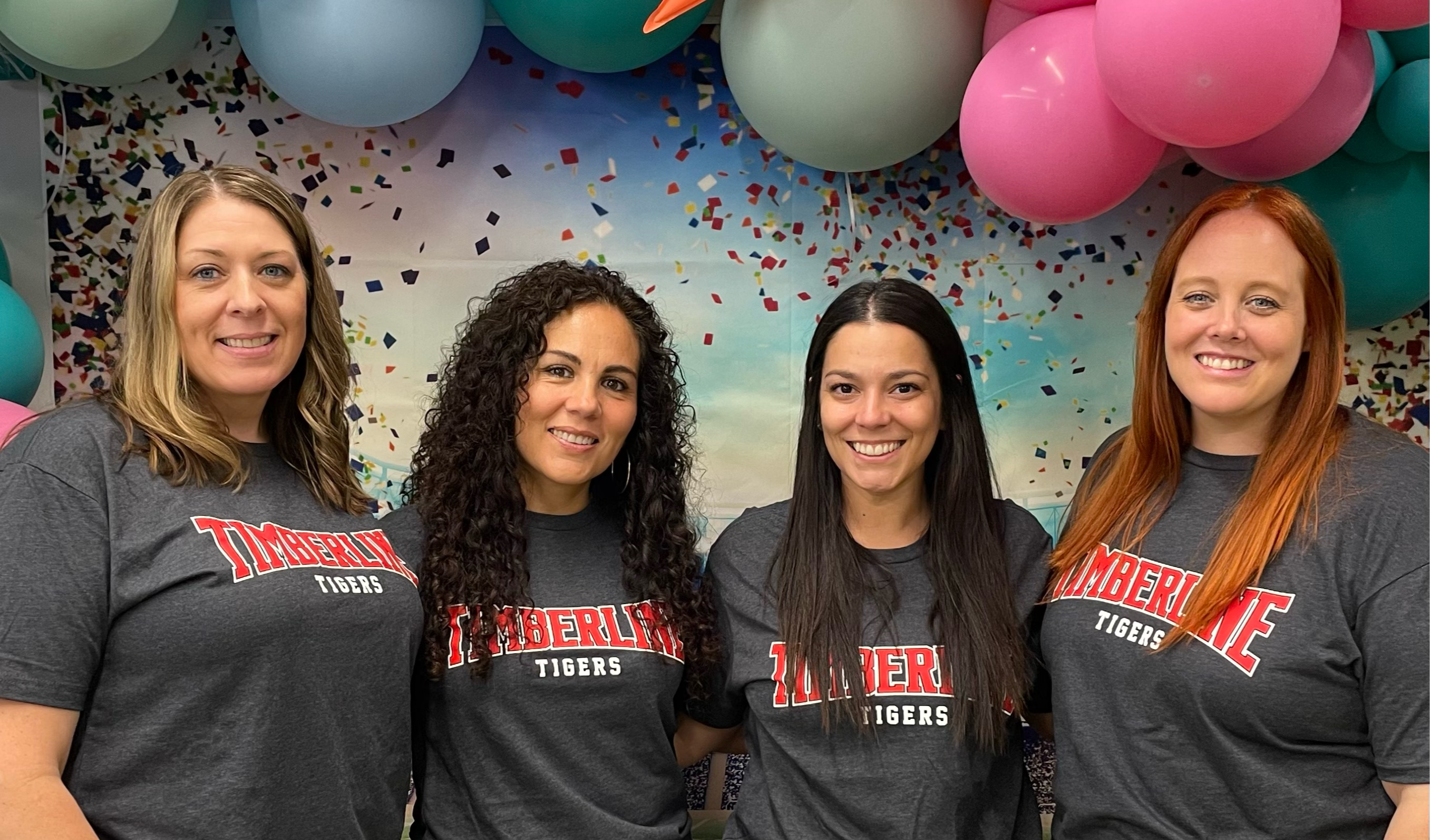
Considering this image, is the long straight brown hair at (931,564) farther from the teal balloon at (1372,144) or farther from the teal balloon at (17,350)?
the teal balloon at (17,350)

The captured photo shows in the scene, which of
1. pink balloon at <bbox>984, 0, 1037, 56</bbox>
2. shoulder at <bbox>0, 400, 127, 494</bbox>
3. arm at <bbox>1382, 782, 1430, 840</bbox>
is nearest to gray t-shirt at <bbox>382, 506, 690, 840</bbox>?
shoulder at <bbox>0, 400, 127, 494</bbox>

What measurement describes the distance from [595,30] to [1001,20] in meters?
0.76

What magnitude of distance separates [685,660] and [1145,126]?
114 centimetres

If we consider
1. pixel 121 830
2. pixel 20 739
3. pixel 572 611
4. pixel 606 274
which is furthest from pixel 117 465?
pixel 606 274

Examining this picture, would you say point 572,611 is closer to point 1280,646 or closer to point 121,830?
point 121,830

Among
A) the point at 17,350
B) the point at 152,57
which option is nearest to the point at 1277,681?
the point at 17,350

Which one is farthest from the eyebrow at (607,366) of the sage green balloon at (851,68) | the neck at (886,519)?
the sage green balloon at (851,68)

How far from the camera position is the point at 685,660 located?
6.44 feet

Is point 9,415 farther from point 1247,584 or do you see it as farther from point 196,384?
point 1247,584

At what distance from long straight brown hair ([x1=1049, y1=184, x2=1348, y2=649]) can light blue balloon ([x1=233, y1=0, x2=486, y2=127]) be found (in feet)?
4.44

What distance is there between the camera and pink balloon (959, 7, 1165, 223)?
6.20ft

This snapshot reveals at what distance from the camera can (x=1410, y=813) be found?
1549mm

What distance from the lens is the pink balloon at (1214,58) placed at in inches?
64.0

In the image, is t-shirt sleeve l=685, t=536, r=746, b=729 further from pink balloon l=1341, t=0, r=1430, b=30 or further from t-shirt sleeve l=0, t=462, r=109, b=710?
pink balloon l=1341, t=0, r=1430, b=30
